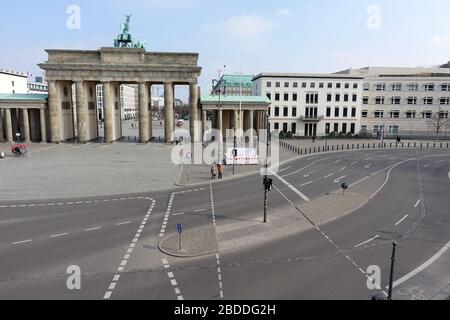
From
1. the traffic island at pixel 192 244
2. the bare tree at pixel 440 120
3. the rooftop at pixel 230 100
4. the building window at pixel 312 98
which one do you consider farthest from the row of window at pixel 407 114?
the traffic island at pixel 192 244

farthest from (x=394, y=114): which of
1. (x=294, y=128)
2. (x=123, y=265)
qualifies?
(x=123, y=265)

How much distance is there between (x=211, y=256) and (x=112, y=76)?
181ft

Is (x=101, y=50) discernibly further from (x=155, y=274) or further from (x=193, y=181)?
(x=155, y=274)

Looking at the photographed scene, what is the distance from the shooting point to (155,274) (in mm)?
14422

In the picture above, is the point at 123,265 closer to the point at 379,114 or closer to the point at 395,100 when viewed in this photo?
the point at 379,114

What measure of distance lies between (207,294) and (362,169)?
3429 cm

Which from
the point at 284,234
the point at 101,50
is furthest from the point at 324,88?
the point at 284,234

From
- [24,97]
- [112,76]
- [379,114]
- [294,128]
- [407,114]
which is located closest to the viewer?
[112,76]

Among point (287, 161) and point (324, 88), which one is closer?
point (287, 161)

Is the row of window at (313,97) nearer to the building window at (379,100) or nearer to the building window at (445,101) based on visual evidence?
the building window at (379,100)

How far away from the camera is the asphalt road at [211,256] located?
43.3 ft

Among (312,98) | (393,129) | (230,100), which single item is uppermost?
(312,98)

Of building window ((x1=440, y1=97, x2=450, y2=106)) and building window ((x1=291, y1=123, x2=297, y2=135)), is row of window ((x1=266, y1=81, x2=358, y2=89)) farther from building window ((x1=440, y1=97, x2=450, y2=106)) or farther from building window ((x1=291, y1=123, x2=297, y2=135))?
building window ((x1=440, y1=97, x2=450, y2=106))

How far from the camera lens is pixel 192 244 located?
17.5m
